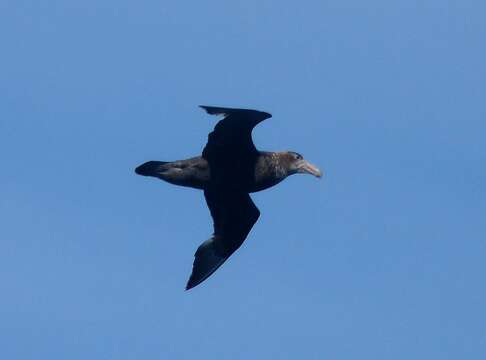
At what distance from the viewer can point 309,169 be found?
87.5ft

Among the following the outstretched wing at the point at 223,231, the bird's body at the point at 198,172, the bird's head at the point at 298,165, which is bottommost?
the outstretched wing at the point at 223,231

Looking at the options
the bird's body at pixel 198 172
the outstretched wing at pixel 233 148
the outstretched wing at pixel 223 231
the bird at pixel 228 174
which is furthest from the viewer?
the outstretched wing at pixel 223 231

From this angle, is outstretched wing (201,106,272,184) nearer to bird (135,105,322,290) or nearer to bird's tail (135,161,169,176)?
bird (135,105,322,290)

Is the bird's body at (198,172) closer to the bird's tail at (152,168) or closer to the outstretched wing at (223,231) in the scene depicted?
the bird's tail at (152,168)

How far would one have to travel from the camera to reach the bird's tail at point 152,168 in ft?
83.3

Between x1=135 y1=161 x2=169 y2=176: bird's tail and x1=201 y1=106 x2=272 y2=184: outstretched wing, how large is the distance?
2.20ft

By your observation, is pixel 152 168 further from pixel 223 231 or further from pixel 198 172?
pixel 223 231

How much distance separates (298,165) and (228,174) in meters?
1.52

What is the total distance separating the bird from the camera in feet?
82.1

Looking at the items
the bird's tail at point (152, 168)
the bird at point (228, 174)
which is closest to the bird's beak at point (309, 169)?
the bird at point (228, 174)

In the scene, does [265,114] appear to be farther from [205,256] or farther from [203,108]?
[205,256]

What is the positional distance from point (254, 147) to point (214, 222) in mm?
1755

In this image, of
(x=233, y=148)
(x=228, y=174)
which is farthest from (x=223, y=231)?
(x=233, y=148)

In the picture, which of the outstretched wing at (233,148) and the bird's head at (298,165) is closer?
the outstretched wing at (233,148)
